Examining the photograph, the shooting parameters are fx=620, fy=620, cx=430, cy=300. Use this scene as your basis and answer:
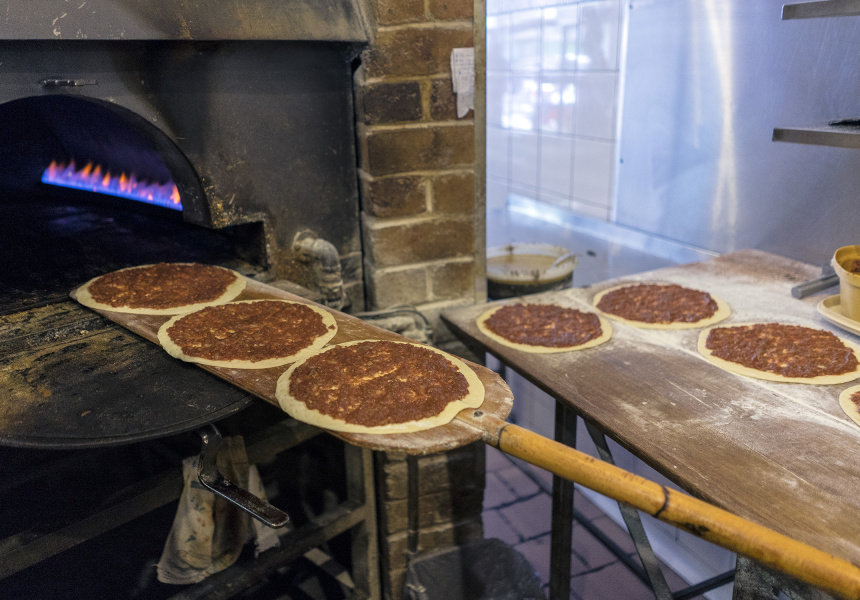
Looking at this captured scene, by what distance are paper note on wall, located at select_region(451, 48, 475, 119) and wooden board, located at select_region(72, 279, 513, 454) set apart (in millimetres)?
785

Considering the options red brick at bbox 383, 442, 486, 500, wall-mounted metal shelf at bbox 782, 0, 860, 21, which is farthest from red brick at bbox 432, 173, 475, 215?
wall-mounted metal shelf at bbox 782, 0, 860, 21

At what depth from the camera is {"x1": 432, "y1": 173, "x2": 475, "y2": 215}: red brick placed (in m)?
1.97

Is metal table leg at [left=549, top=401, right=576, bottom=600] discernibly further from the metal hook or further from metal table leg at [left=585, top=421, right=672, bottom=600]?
the metal hook

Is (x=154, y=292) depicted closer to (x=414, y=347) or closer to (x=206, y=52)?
(x=206, y=52)

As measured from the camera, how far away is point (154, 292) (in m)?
1.63

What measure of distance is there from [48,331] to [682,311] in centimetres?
163

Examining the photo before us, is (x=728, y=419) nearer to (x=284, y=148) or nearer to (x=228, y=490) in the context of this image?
(x=228, y=490)

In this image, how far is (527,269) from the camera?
7.66 feet

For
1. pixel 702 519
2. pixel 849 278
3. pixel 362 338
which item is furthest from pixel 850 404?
pixel 362 338

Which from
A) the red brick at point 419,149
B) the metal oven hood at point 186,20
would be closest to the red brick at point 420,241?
the red brick at point 419,149

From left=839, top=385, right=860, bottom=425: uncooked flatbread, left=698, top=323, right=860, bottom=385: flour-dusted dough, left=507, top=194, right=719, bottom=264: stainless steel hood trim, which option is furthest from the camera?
left=507, top=194, right=719, bottom=264: stainless steel hood trim

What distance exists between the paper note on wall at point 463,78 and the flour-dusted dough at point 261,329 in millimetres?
793

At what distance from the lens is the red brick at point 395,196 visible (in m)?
1.90

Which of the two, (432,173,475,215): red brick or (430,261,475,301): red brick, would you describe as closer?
(432,173,475,215): red brick
